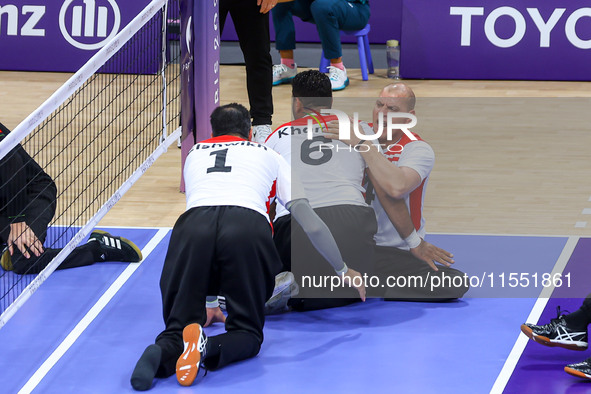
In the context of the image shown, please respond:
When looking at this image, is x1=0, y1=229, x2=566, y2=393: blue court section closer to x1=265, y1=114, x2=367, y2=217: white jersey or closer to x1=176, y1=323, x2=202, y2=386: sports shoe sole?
x1=176, y1=323, x2=202, y2=386: sports shoe sole

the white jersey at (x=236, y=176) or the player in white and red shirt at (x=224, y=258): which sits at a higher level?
the white jersey at (x=236, y=176)

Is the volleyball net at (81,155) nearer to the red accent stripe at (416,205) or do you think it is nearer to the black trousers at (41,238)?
the black trousers at (41,238)

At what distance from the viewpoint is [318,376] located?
5543 millimetres

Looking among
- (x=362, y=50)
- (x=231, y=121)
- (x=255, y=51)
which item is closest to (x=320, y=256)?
(x=231, y=121)

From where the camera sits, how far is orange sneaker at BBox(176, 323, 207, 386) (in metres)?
5.31

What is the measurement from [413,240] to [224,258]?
5.32 ft

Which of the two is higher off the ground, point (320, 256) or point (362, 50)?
point (362, 50)

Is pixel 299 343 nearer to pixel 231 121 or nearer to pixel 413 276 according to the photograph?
pixel 413 276

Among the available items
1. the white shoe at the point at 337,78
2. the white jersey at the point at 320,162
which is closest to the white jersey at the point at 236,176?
the white jersey at the point at 320,162

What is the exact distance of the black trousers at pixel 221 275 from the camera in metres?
5.55

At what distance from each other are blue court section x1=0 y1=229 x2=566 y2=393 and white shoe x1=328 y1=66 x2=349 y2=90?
5719 millimetres

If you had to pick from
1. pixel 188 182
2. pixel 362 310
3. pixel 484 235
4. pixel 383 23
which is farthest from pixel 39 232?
pixel 383 23

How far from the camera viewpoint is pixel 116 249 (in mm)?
7312

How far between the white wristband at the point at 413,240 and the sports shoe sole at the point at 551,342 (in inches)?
43.5
